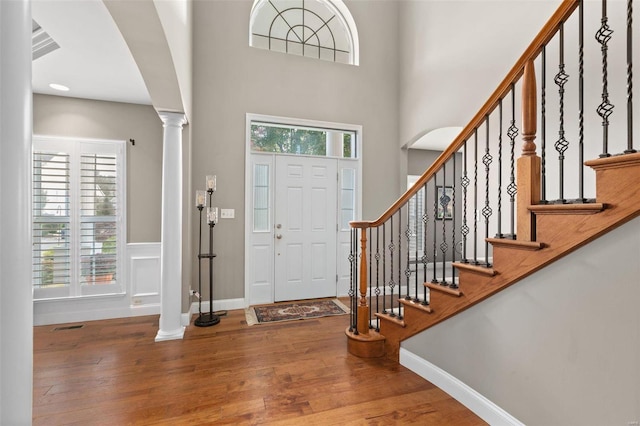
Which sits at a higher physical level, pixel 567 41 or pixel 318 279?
pixel 567 41

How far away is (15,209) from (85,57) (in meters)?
2.57

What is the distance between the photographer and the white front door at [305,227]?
416cm

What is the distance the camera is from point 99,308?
11.5 ft

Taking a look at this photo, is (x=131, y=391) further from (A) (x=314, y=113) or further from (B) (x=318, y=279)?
(A) (x=314, y=113)

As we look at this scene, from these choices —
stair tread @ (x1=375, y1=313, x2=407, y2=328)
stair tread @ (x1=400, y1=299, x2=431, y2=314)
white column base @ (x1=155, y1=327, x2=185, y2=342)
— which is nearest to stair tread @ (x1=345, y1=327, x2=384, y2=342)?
stair tread @ (x1=375, y1=313, x2=407, y2=328)

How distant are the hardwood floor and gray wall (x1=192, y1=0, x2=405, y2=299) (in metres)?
1.20

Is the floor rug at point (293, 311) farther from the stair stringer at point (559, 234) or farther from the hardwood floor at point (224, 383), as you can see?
the stair stringer at point (559, 234)

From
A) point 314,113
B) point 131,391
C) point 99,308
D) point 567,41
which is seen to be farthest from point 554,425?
point 99,308

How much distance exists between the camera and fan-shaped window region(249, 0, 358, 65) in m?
4.20

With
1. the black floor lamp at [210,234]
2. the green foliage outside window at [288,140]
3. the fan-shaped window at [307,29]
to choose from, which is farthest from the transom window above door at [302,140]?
the fan-shaped window at [307,29]

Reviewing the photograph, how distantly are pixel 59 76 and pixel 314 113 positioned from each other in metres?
2.84

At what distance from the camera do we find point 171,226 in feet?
9.88

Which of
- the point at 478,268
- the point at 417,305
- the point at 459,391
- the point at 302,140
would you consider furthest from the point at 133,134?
the point at 459,391

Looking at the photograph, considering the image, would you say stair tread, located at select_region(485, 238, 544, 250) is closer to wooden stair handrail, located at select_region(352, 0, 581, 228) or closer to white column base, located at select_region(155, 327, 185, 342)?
wooden stair handrail, located at select_region(352, 0, 581, 228)
